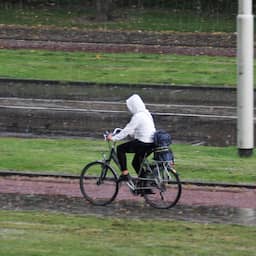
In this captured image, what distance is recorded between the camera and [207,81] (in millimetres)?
29031

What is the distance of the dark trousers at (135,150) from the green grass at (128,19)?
25421 millimetres

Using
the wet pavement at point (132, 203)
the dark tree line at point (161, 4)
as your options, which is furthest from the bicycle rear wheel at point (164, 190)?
the dark tree line at point (161, 4)

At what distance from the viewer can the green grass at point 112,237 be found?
10328mm

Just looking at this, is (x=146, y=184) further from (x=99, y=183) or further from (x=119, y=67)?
(x=119, y=67)

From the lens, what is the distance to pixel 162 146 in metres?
13.1

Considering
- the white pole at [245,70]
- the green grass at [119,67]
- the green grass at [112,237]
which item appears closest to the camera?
the green grass at [112,237]

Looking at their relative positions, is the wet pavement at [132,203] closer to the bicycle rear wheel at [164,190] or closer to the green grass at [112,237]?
the bicycle rear wheel at [164,190]

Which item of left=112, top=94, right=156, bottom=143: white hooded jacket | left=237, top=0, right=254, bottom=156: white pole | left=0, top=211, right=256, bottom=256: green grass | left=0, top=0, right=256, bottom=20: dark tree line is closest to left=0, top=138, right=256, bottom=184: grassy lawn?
left=237, top=0, right=254, bottom=156: white pole

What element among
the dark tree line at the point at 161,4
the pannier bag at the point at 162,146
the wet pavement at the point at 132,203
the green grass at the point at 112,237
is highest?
the dark tree line at the point at 161,4

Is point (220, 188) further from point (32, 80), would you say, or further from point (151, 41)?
point (151, 41)

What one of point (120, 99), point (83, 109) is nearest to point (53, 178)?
point (83, 109)

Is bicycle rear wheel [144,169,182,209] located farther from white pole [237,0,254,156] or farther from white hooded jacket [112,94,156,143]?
white pole [237,0,254,156]

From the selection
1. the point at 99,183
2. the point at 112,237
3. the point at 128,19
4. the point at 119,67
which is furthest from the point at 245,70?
the point at 128,19

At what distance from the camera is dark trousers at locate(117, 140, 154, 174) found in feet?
43.5
